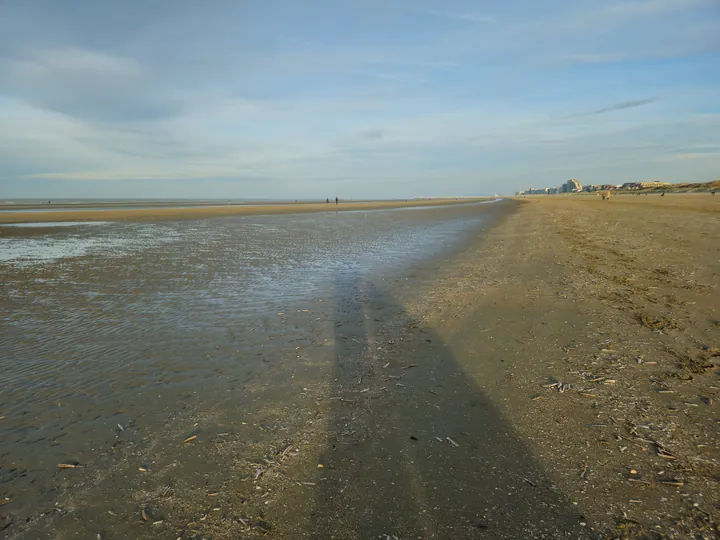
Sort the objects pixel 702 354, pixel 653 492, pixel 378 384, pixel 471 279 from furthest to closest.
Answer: pixel 471 279
pixel 702 354
pixel 378 384
pixel 653 492

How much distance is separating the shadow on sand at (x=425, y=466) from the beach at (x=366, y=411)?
20 mm

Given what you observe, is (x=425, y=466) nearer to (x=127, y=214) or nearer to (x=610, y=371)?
(x=610, y=371)

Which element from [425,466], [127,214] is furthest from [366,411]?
[127,214]

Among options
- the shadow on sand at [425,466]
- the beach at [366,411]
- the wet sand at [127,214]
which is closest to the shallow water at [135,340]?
the beach at [366,411]

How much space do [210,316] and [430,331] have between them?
15.9ft

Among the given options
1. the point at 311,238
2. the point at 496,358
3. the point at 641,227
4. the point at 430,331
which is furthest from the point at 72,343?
the point at 641,227

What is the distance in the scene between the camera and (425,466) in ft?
11.6

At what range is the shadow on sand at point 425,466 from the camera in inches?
113

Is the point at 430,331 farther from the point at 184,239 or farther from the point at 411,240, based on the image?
the point at 184,239

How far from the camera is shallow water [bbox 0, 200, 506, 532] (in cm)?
415

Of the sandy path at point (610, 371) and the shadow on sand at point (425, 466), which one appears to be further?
the sandy path at point (610, 371)

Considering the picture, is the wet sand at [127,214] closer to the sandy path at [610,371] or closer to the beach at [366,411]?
the beach at [366,411]

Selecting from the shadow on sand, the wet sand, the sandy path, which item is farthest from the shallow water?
the wet sand

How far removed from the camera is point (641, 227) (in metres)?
22.6
